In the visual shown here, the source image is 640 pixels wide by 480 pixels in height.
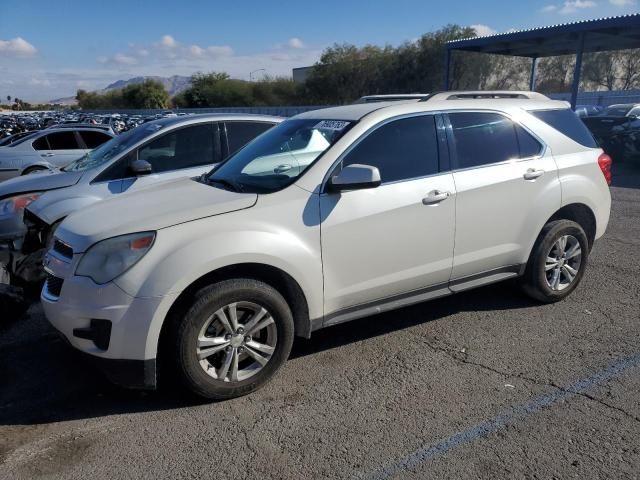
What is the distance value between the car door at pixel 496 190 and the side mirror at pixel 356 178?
92 centimetres

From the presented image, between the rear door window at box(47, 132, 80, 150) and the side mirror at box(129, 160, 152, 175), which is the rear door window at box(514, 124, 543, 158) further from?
the rear door window at box(47, 132, 80, 150)

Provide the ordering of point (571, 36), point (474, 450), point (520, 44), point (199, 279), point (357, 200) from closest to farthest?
1. point (474, 450)
2. point (199, 279)
3. point (357, 200)
4. point (571, 36)
5. point (520, 44)

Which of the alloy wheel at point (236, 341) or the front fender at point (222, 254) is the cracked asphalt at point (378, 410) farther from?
the front fender at point (222, 254)

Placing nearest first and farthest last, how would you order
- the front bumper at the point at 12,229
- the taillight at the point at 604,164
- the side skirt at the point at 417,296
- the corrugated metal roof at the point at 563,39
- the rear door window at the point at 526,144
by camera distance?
the side skirt at the point at 417,296 < the rear door window at the point at 526,144 < the taillight at the point at 604,164 < the front bumper at the point at 12,229 < the corrugated metal roof at the point at 563,39

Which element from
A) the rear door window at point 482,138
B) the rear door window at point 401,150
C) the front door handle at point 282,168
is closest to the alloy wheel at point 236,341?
the front door handle at point 282,168

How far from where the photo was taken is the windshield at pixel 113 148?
6.09m

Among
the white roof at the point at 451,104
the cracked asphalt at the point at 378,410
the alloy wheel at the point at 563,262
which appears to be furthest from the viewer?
the alloy wheel at the point at 563,262

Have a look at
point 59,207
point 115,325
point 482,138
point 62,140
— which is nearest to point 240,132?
point 59,207

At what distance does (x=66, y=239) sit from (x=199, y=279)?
93 cm

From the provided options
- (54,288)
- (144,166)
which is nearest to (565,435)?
(54,288)

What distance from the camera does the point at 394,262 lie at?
3768 millimetres

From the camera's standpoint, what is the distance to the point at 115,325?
2.95 meters

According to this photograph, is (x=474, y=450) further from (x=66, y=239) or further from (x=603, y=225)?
(x=603, y=225)

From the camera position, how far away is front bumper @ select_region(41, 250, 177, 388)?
294cm
